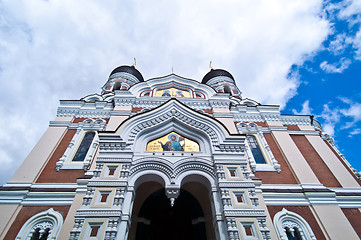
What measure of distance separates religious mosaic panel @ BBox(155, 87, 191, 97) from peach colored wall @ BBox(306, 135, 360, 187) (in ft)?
24.1

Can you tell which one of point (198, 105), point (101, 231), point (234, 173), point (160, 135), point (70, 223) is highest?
point (198, 105)

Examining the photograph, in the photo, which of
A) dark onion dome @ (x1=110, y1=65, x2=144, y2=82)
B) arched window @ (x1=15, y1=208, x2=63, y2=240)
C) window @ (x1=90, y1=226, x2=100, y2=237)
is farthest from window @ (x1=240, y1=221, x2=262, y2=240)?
dark onion dome @ (x1=110, y1=65, x2=144, y2=82)

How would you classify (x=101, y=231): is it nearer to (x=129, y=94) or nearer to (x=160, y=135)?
(x=160, y=135)

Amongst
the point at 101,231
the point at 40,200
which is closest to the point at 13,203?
the point at 40,200

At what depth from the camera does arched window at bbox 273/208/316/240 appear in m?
6.84

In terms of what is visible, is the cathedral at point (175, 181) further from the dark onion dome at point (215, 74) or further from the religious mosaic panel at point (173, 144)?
the dark onion dome at point (215, 74)

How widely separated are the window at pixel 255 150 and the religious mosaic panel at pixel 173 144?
3.33 metres

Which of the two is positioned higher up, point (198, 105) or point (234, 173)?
point (198, 105)

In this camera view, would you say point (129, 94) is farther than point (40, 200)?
Yes

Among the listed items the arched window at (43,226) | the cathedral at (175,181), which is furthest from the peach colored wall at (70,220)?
the arched window at (43,226)

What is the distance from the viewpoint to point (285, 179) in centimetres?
845

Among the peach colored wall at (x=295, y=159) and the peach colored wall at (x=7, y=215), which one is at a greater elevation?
the peach colored wall at (x=295, y=159)

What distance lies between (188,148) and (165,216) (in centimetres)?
332

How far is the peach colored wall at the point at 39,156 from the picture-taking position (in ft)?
25.7
